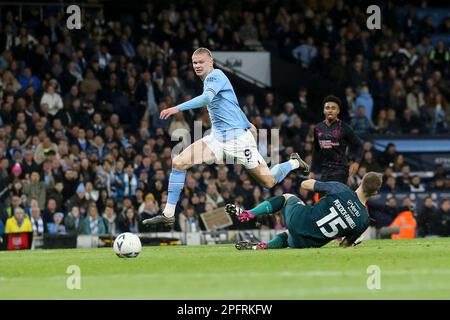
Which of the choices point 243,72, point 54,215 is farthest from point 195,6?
point 54,215

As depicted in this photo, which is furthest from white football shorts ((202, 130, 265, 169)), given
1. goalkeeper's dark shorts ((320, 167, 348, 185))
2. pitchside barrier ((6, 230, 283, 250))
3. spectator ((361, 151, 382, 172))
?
spectator ((361, 151, 382, 172))

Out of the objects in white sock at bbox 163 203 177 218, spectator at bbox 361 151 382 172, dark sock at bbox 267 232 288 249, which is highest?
spectator at bbox 361 151 382 172

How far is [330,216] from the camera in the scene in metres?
14.6

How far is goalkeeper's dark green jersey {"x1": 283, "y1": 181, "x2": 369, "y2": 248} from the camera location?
1464cm

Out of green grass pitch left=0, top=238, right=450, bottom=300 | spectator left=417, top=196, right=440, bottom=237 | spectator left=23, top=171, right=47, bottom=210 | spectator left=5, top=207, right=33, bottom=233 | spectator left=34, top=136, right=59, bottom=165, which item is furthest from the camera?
spectator left=417, top=196, right=440, bottom=237

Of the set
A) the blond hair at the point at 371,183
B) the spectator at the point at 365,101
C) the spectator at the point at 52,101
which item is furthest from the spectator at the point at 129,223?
the blond hair at the point at 371,183

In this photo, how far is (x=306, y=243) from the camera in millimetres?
15289

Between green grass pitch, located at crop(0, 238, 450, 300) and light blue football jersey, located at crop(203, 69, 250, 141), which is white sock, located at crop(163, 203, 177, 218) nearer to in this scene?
green grass pitch, located at crop(0, 238, 450, 300)

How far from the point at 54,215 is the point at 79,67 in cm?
568

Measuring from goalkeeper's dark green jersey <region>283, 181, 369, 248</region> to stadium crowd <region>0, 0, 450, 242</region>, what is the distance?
916 centimetres

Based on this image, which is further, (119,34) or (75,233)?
(119,34)

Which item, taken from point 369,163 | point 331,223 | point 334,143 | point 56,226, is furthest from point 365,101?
point 331,223

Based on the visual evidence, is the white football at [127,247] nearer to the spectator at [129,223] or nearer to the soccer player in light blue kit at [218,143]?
the soccer player in light blue kit at [218,143]

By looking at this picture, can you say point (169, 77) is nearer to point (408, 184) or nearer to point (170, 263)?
point (408, 184)
